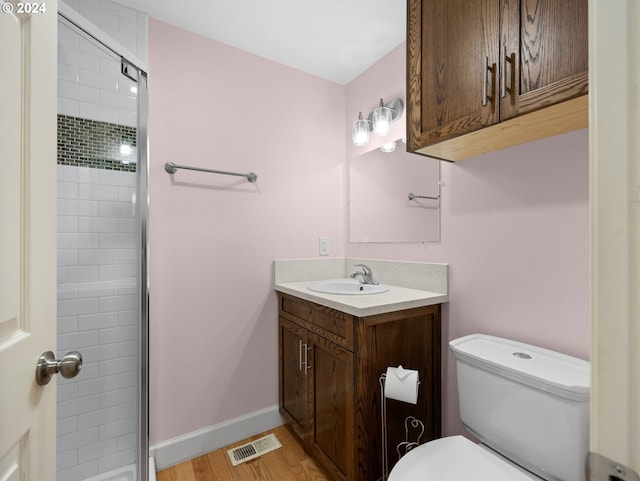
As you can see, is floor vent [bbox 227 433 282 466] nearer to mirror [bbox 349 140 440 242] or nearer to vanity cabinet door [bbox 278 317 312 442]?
vanity cabinet door [bbox 278 317 312 442]

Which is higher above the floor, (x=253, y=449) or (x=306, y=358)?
(x=306, y=358)

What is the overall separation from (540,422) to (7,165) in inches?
56.5

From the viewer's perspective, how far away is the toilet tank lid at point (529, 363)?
0.86 m

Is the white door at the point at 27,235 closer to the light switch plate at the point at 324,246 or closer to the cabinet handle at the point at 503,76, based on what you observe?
the cabinet handle at the point at 503,76

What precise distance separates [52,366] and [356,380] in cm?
97

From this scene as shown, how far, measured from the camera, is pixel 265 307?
1.88 m

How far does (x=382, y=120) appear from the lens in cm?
174

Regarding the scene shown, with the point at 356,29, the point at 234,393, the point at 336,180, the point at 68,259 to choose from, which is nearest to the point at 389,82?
the point at 356,29

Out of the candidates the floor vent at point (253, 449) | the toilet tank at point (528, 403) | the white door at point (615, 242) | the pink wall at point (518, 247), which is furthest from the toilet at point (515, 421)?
the floor vent at point (253, 449)

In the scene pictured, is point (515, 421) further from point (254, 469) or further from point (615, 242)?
point (254, 469)

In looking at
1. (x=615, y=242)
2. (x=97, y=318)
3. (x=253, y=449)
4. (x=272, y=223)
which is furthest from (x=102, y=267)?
(x=615, y=242)

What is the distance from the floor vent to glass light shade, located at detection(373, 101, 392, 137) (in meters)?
1.88

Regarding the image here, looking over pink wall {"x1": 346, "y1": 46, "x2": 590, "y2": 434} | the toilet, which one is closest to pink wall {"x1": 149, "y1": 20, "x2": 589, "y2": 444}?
pink wall {"x1": 346, "y1": 46, "x2": 590, "y2": 434}

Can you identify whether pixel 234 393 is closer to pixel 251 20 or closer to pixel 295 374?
pixel 295 374
